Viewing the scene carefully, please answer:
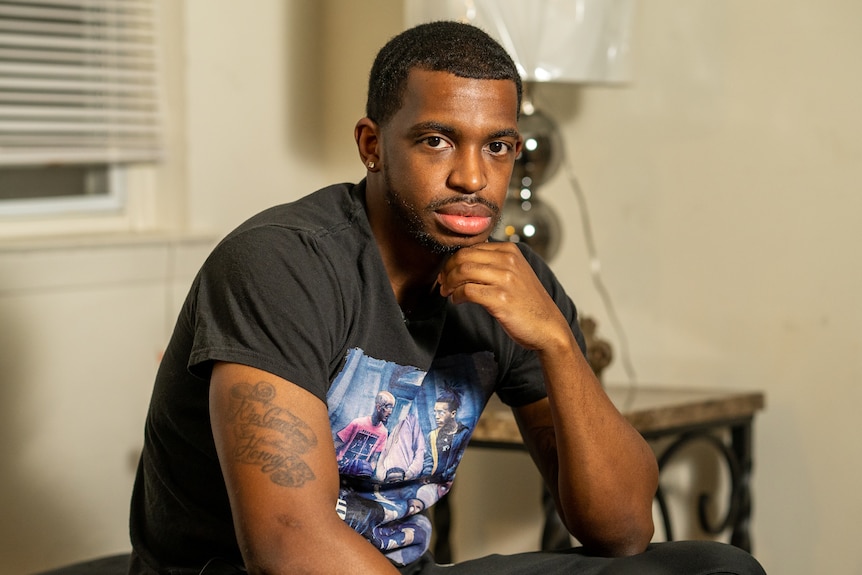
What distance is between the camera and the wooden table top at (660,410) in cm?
195

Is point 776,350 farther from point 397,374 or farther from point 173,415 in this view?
point 173,415

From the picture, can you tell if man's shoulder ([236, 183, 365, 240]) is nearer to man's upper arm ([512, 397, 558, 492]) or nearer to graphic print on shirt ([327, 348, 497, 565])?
graphic print on shirt ([327, 348, 497, 565])

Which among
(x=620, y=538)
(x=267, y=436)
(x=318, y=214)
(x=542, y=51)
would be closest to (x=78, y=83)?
(x=542, y=51)

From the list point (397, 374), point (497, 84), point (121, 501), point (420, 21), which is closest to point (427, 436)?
point (397, 374)

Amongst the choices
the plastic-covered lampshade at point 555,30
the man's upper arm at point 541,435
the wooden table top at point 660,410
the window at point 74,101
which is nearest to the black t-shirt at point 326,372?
the man's upper arm at point 541,435

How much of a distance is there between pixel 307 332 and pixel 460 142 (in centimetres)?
30

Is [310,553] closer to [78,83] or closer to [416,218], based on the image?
[416,218]

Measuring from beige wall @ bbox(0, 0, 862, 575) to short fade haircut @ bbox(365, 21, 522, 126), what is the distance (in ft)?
2.88

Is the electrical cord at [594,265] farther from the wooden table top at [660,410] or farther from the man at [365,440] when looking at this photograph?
the man at [365,440]

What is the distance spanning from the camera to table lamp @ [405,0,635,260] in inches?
77.0

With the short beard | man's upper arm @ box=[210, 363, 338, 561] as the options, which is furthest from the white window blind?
man's upper arm @ box=[210, 363, 338, 561]

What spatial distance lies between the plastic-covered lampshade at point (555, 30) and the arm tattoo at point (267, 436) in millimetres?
1005

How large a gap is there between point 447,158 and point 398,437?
33 centimetres

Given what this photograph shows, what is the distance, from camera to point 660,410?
2033 millimetres
